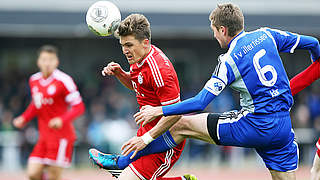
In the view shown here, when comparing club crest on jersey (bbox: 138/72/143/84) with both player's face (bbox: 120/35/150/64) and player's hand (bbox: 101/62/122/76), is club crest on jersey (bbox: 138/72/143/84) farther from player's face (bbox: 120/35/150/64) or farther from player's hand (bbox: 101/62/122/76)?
player's hand (bbox: 101/62/122/76)

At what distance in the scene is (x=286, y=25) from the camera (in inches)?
630

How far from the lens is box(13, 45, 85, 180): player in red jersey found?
874 cm


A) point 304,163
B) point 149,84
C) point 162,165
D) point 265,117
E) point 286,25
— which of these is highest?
point 286,25

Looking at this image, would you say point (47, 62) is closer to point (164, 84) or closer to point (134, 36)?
point (134, 36)

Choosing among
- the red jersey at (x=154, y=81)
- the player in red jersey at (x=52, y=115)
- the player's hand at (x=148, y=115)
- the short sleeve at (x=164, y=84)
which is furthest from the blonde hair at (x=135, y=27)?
the player in red jersey at (x=52, y=115)

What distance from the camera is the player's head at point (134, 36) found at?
578 cm

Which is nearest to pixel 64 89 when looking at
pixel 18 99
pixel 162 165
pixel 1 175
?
pixel 162 165

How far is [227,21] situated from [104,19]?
4.28 ft

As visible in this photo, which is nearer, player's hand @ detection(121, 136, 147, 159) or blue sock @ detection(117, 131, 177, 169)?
player's hand @ detection(121, 136, 147, 159)

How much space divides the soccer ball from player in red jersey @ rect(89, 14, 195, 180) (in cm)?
29

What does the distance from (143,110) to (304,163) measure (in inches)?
425

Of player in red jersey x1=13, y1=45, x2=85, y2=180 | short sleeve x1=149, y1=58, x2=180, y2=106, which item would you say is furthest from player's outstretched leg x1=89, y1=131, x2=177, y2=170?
player in red jersey x1=13, y1=45, x2=85, y2=180

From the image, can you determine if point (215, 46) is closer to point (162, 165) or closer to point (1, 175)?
point (1, 175)

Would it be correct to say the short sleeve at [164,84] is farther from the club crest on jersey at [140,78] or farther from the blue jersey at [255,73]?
the blue jersey at [255,73]
